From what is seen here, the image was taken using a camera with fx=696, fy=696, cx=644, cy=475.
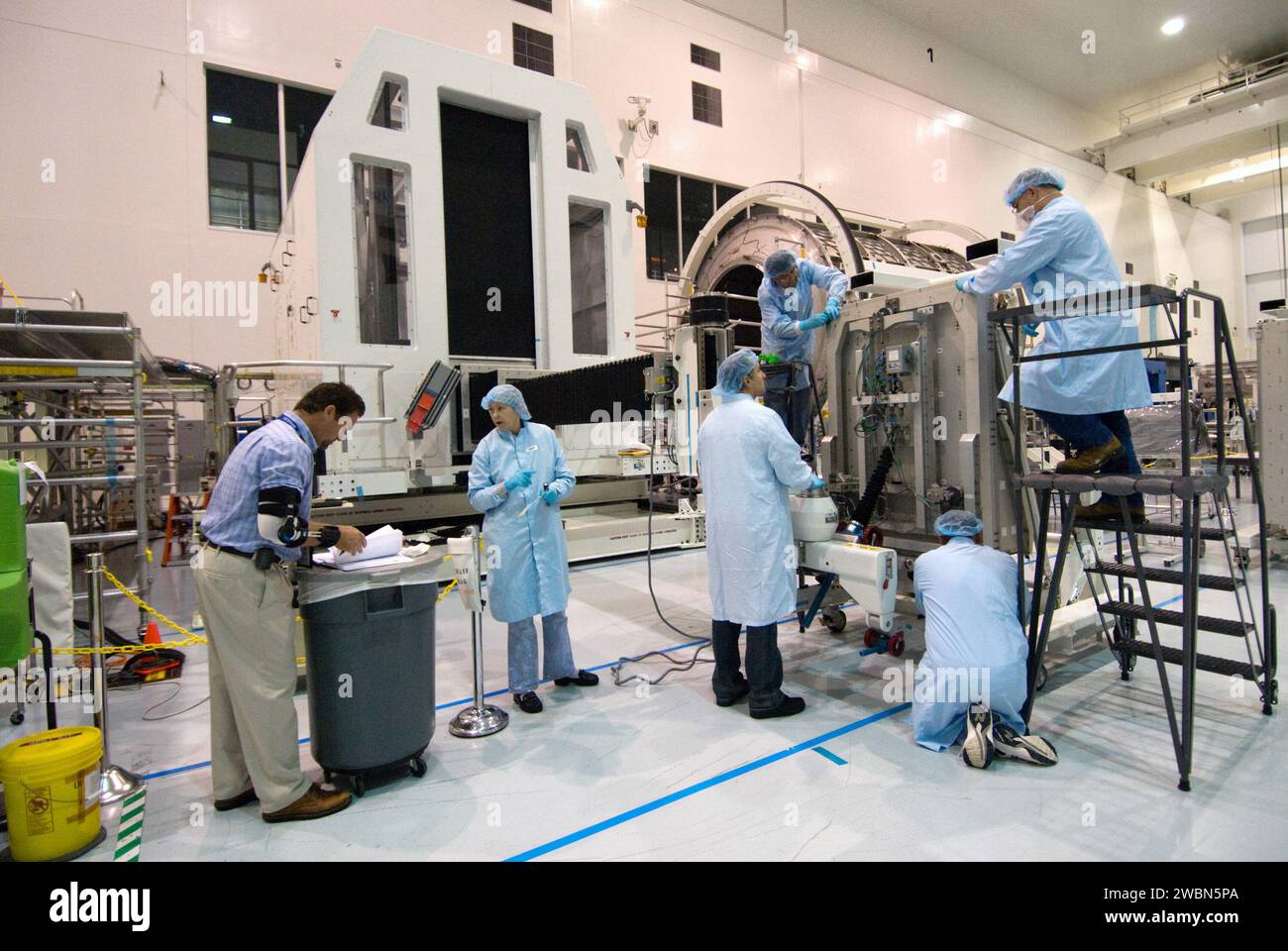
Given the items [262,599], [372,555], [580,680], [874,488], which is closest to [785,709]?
[580,680]

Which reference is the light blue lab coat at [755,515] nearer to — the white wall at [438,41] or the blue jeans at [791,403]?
the blue jeans at [791,403]

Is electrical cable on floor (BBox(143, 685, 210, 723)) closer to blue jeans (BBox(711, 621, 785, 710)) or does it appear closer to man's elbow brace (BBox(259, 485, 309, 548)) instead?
man's elbow brace (BBox(259, 485, 309, 548))

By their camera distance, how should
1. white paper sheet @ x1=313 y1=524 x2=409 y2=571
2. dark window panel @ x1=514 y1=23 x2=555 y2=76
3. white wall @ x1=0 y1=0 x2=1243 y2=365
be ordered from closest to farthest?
1. white paper sheet @ x1=313 y1=524 x2=409 y2=571
2. white wall @ x1=0 y1=0 x2=1243 y2=365
3. dark window panel @ x1=514 y1=23 x2=555 y2=76

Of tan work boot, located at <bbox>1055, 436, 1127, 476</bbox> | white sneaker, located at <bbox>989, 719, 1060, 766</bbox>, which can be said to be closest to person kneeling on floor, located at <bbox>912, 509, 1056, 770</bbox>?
white sneaker, located at <bbox>989, 719, 1060, 766</bbox>

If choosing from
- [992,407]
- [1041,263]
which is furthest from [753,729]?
[1041,263]

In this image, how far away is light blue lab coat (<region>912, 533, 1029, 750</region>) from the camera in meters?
2.64

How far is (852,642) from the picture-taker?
4152 mm

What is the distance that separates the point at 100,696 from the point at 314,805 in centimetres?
97

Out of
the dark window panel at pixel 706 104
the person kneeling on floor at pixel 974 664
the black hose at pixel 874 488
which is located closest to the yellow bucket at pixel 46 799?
the person kneeling on floor at pixel 974 664

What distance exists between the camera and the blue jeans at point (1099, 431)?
9.42 feet

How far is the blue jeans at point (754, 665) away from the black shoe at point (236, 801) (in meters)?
1.91

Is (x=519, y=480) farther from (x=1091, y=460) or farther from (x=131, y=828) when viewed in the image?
(x=1091, y=460)

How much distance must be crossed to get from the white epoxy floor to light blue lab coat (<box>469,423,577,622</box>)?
1.73ft

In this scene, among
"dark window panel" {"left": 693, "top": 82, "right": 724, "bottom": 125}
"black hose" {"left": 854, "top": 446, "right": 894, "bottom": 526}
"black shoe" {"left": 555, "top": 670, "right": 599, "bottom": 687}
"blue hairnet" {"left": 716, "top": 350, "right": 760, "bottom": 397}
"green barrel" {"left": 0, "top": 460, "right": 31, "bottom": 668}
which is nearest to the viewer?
"green barrel" {"left": 0, "top": 460, "right": 31, "bottom": 668}
